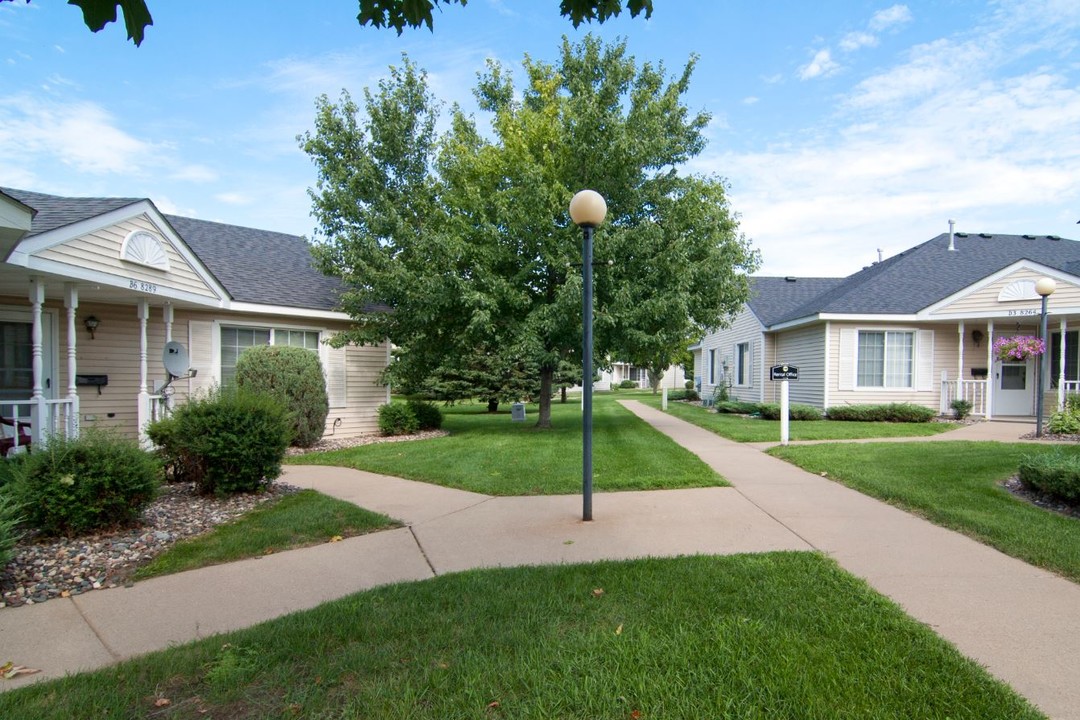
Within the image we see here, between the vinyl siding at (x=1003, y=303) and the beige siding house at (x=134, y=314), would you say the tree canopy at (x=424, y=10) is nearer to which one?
the beige siding house at (x=134, y=314)

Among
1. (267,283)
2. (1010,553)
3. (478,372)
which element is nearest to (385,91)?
(267,283)

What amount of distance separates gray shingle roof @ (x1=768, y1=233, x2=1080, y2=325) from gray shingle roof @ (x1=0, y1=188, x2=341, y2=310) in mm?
13135

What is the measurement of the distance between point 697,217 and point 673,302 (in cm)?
277

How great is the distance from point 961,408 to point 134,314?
1875 cm

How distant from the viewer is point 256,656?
2789mm

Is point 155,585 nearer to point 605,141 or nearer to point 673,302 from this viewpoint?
point 673,302

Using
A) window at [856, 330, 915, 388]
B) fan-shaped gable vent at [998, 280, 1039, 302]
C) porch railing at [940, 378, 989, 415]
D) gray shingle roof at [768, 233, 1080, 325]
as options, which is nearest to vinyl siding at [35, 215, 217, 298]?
gray shingle roof at [768, 233, 1080, 325]

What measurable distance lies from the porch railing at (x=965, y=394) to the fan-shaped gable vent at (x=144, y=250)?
18.1 metres

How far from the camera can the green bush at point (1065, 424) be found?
10.7 m

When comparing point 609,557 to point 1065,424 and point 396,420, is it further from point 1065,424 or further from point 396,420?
point 1065,424

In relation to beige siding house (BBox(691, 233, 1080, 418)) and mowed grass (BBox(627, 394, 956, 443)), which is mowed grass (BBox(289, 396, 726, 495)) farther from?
beige siding house (BBox(691, 233, 1080, 418))

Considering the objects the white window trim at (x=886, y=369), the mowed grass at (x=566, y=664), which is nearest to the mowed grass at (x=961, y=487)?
the mowed grass at (x=566, y=664)

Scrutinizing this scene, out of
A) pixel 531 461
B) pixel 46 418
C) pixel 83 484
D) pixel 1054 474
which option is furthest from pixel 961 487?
pixel 46 418

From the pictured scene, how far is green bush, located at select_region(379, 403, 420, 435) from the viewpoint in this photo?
1249 centimetres
